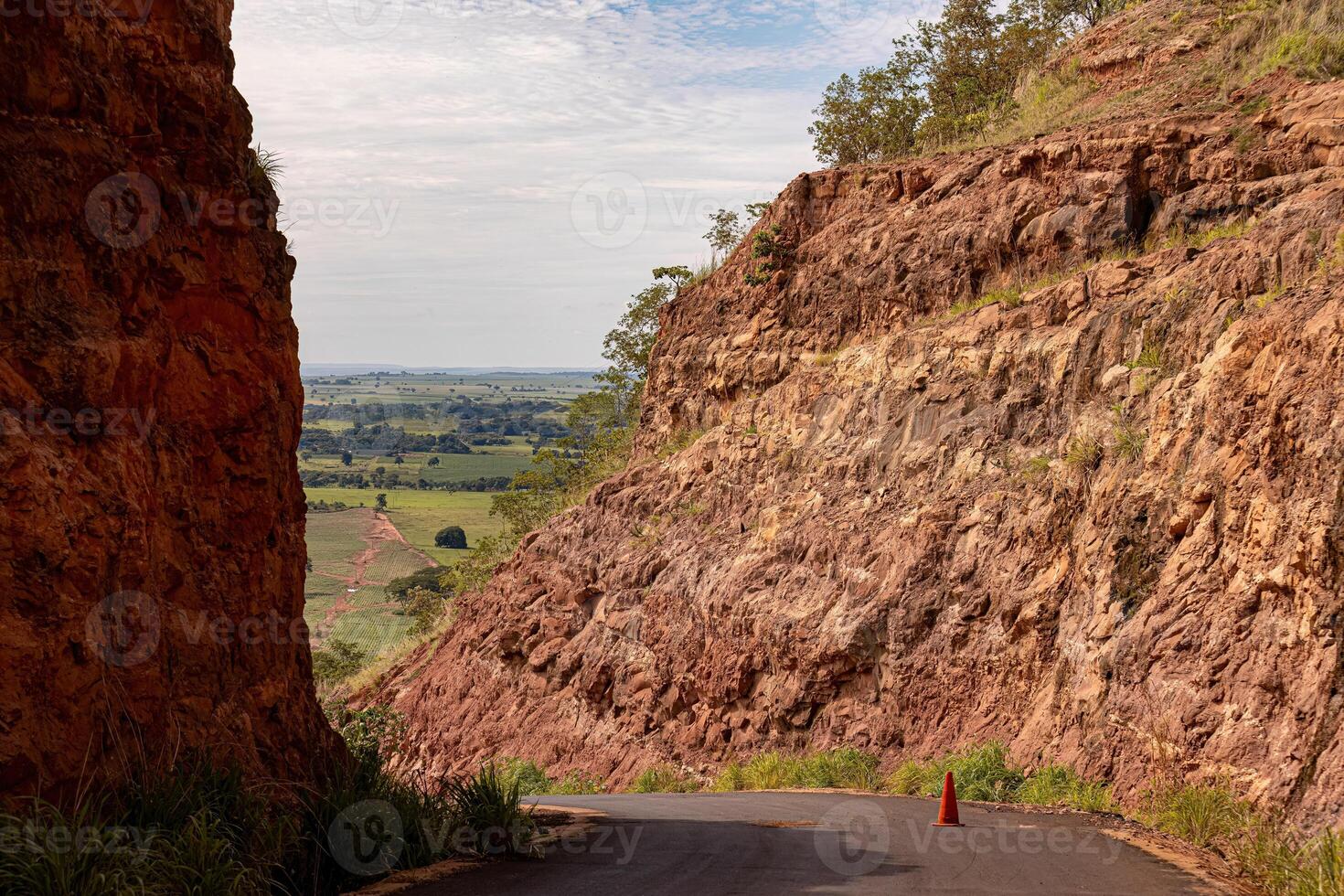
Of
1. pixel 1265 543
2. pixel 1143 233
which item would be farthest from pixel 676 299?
pixel 1265 543

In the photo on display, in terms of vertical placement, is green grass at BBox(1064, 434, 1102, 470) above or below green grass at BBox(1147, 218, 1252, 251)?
below

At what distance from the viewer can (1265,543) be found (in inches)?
439

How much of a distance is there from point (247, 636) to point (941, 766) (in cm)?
956

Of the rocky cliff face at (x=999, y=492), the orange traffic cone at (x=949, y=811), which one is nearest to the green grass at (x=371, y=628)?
the rocky cliff face at (x=999, y=492)

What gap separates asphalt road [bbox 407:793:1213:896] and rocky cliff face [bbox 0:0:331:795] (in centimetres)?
245

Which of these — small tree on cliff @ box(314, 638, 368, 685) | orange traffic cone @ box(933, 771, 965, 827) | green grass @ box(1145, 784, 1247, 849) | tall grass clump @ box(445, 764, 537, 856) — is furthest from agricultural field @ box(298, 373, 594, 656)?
green grass @ box(1145, 784, 1247, 849)

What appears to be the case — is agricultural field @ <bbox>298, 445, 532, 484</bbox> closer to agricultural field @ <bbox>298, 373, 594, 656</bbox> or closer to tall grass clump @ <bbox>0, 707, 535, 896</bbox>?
agricultural field @ <bbox>298, 373, 594, 656</bbox>

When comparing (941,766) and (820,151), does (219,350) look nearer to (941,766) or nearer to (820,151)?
(941,766)

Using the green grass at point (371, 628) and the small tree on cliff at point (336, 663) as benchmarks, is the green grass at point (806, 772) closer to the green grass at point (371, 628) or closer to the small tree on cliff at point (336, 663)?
the small tree on cliff at point (336, 663)

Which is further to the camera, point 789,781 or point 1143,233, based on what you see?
point 1143,233

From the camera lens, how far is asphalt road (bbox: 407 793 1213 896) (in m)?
8.50

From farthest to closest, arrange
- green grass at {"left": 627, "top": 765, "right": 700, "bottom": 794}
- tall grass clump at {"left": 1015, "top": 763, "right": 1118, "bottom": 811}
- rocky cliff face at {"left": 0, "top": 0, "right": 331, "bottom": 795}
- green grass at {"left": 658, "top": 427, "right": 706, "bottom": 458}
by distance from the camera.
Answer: green grass at {"left": 658, "top": 427, "right": 706, "bottom": 458} → green grass at {"left": 627, "top": 765, "right": 700, "bottom": 794} → tall grass clump at {"left": 1015, "top": 763, "right": 1118, "bottom": 811} → rocky cliff face at {"left": 0, "top": 0, "right": 331, "bottom": 795}

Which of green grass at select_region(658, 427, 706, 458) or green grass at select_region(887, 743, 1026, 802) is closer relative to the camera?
green grass at select_region(887, 743, 1026, 802)

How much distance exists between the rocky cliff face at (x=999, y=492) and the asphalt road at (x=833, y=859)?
6.06 ft
